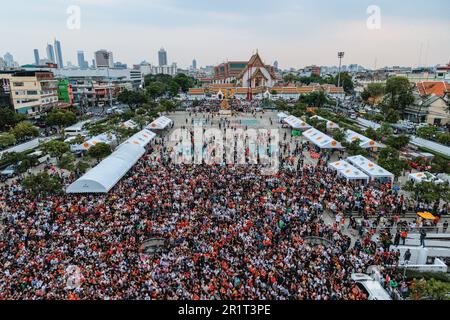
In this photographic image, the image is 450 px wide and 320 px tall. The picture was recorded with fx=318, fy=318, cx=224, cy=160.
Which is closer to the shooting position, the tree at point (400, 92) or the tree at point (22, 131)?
the tree at point (22, 131)

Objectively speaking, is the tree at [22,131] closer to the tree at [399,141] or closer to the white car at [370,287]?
the white car at [370,287]

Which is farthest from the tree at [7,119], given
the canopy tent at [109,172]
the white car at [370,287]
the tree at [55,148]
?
the white car at [370,287]

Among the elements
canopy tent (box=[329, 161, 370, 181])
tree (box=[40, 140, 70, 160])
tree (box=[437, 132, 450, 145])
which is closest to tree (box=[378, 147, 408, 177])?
canopy tent (box=[329, 161, 370, 181])

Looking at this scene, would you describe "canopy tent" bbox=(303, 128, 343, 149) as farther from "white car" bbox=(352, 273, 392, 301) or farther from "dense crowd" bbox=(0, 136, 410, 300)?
"white car" bbox=(352, 273, 392, 301)

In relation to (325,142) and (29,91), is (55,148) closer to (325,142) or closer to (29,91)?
(325,142)

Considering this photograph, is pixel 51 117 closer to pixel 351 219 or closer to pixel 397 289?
pixel 351 219

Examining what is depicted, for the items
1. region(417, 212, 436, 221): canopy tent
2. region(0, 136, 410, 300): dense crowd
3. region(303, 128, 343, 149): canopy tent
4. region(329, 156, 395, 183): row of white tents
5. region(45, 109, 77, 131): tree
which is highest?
region(45, 109, 77, 131): tree
